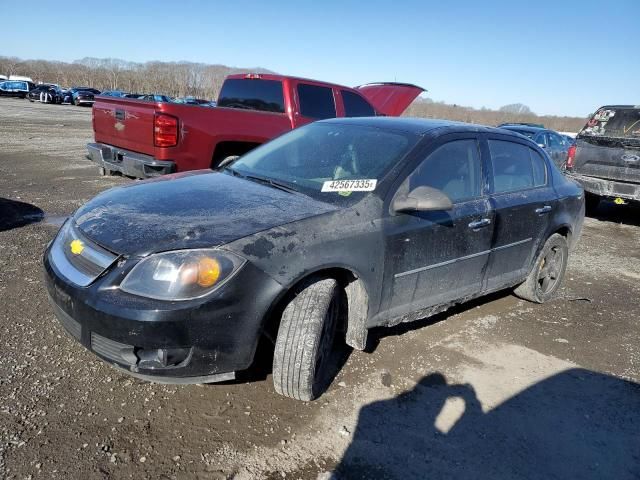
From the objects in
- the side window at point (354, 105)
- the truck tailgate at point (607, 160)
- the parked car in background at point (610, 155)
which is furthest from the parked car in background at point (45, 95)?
the truck tailgate at point (607, 160)

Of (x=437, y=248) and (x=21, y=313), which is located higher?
(x=437, y=248)

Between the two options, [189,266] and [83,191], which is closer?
[189,266]

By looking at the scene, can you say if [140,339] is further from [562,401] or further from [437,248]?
[562,401]

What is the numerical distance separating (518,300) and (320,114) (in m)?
4.07

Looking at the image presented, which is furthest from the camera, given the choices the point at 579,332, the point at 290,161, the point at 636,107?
the point at 636,107

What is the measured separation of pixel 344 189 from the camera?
2.98 metres

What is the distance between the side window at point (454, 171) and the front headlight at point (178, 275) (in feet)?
4.66

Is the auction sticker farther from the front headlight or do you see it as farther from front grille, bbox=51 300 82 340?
front grille, bbox=51 300 82 340

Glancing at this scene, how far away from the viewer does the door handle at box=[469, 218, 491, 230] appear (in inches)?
136

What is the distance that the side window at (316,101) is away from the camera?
7.08 metres

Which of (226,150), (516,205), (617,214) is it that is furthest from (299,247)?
(617,214)

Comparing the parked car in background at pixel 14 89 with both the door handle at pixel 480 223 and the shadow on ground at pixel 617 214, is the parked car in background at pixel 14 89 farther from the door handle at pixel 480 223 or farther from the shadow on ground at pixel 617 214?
the door handle at pixel 480 223

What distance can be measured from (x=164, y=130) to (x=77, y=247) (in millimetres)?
3323

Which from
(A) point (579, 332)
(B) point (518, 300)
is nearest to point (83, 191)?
(B) point (518, 300)
